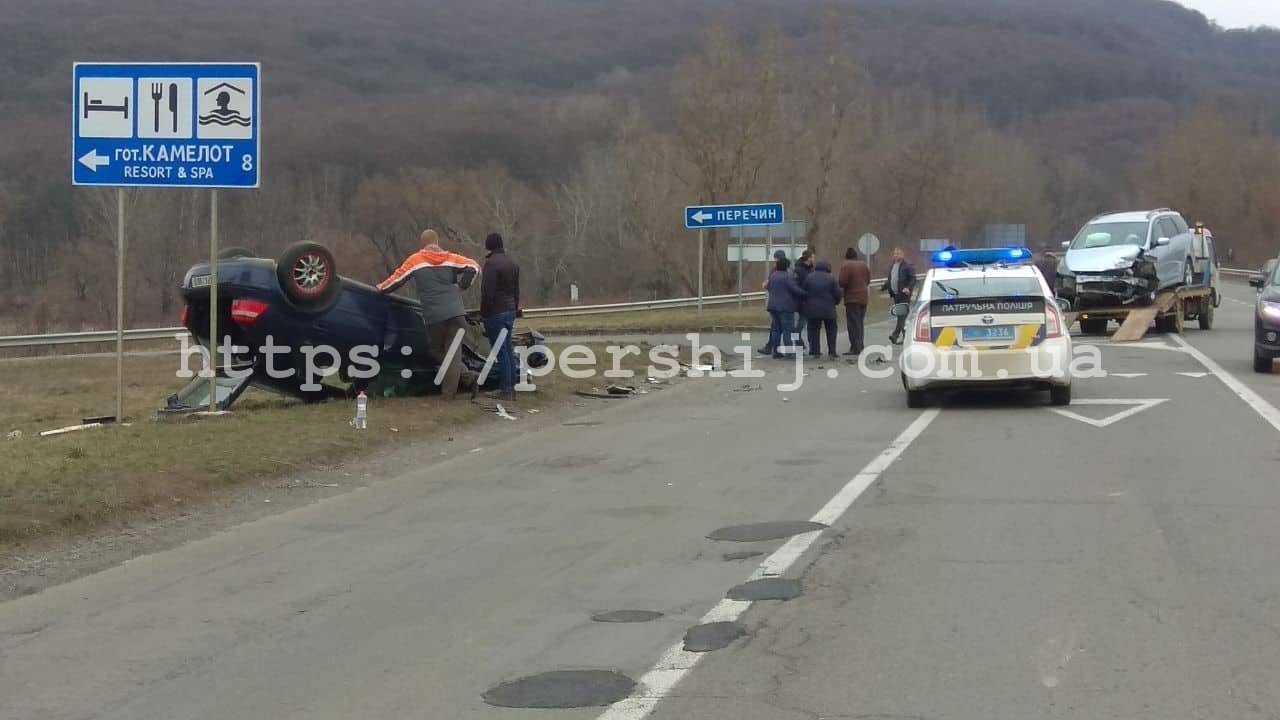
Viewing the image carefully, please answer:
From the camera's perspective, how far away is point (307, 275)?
15102 mm

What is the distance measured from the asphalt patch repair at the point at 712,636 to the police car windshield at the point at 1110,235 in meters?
22.8

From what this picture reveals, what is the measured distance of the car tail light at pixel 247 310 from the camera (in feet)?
48.8

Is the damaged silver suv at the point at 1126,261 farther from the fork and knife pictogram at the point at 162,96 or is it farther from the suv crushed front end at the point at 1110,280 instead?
the fork and knife pictogram at the point at 162,96

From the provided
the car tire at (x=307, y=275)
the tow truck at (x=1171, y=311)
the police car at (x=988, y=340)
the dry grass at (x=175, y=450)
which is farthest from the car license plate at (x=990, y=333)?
the tow truck at (x=1171, y=311)

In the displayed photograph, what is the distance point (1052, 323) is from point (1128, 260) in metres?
12.1

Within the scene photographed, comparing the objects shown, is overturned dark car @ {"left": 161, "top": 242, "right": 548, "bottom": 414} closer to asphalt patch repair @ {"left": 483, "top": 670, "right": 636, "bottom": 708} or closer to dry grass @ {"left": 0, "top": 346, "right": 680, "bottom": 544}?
dry grass @ {"left": 0, "top": 346, "right": 680, "bottom": 544}

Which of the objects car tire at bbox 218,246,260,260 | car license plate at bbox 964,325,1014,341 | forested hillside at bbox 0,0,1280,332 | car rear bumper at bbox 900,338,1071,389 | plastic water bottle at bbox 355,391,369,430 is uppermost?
forested hillside at bbox 0,0,1280,332

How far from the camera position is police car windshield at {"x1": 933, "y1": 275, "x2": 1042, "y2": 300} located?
16.0 metres

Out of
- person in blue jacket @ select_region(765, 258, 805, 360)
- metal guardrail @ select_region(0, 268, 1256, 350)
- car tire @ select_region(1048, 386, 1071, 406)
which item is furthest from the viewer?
metal guardrail @ select_region(0, 268, 1256, 350)

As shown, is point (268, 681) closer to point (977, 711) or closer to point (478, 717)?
point (478, 717)

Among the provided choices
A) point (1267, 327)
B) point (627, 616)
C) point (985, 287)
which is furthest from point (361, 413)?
point (1267, 327)

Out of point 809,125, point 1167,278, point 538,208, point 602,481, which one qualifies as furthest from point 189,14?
point 602,481

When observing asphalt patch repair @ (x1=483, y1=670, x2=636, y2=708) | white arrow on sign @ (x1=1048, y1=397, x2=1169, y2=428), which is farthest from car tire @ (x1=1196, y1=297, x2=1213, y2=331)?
asphalt patch repair @ (x1=483, y1=670, x2=636, y2=708)

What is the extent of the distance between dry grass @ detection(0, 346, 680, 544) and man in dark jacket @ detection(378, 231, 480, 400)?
58 centimetres
